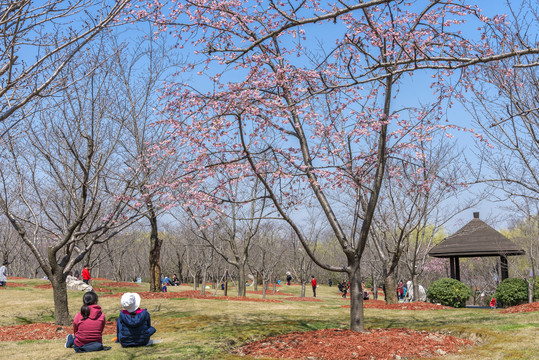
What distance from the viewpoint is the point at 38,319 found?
15953 mm

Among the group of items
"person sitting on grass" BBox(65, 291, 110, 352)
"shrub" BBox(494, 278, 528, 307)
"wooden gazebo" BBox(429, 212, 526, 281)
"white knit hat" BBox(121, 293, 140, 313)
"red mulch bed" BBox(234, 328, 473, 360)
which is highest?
"wooden gazebo" BBox(429, 212, 526, 281)

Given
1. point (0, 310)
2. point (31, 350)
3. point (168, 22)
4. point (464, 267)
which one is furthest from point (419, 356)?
point (464, 267)

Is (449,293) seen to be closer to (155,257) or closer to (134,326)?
(155,257)

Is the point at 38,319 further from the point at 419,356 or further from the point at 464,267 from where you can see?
the point at 464,267

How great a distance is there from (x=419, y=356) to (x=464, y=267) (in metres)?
45.9

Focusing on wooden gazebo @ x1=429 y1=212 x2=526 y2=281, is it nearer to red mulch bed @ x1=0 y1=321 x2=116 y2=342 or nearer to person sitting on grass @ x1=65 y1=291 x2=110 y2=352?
red mulch bed @ x1=0 y1=321 x2=116 y2=342

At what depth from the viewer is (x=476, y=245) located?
84.6ft

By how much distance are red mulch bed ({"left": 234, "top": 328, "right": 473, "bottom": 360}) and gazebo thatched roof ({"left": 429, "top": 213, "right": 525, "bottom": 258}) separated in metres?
16.3

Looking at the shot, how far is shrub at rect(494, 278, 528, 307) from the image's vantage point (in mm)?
23016

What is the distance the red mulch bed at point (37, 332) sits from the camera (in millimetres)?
11523

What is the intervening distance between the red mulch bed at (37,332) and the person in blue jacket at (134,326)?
3521 millimetres

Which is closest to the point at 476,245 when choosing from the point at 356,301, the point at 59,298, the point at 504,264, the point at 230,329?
the point at 504,264

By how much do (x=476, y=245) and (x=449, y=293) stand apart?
4.45 meters

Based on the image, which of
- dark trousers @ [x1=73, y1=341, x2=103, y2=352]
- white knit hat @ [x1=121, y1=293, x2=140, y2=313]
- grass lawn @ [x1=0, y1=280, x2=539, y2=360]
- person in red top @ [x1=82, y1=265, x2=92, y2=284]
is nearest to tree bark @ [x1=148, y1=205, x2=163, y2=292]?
grass lawn @ [x1=0, y1=280, x2=539, y2=360]
